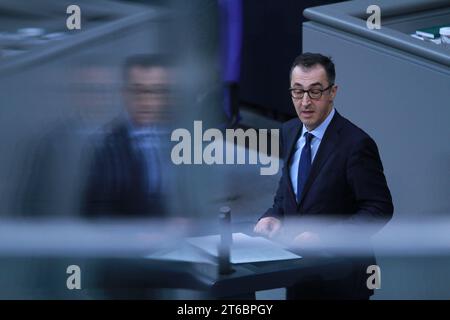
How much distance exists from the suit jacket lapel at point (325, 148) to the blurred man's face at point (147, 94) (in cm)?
64

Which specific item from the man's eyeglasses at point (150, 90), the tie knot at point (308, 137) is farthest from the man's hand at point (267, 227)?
the man's eyeglasses at point (150, 90)

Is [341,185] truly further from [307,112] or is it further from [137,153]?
[137,153]

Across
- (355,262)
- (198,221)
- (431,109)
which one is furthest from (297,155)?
(431,109)

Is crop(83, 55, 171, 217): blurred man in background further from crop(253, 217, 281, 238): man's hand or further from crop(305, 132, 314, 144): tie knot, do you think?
crop(305, 132, 314, 144): tie knot

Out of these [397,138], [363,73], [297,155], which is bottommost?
[297,155]

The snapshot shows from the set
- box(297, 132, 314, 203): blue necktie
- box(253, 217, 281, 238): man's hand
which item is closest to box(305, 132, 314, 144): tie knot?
box(297, 132, 314, 203): blue necktie

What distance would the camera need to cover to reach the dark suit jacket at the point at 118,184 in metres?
1.53

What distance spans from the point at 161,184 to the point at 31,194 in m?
0.23

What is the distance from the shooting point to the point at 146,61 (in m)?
1.48

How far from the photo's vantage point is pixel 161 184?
1.49 meters

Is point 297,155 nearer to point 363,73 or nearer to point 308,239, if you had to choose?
point 308,239

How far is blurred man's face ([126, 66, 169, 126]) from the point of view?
4.74ft

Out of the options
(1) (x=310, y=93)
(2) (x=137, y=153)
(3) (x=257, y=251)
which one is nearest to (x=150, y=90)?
(2) (x=137, y=153)
